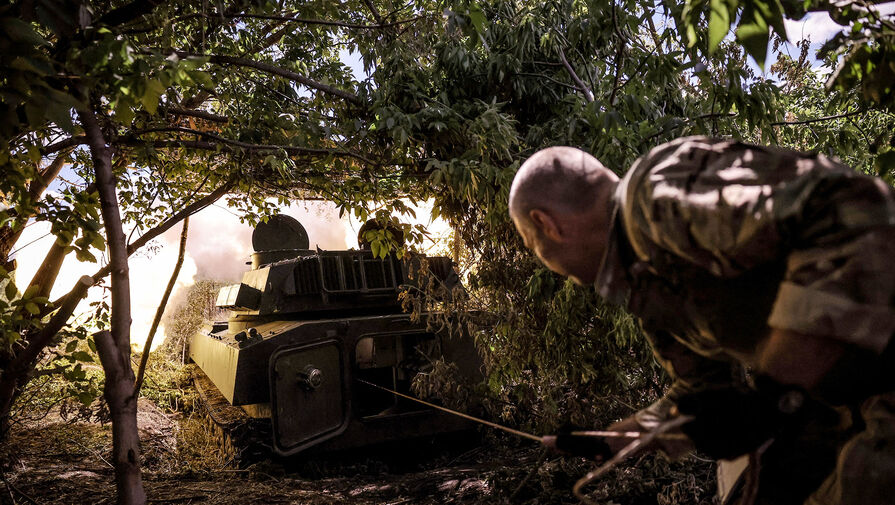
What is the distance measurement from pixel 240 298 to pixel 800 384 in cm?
717

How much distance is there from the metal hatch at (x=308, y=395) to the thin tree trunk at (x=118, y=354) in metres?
2.70

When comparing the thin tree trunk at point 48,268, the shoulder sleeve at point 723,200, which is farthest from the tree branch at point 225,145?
the shoulder sleeve at point 723,200

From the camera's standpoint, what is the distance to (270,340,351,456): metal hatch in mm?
5730

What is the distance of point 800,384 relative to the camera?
1.21m

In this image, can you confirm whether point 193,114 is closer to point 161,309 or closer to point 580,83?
point 161,309

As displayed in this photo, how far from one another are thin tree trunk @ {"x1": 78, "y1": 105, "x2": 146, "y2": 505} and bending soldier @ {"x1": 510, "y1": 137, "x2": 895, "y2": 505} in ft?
7.60

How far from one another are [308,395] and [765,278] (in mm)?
5196

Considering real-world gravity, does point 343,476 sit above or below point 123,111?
below

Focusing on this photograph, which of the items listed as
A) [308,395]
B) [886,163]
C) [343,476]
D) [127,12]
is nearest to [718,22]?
[886,163]

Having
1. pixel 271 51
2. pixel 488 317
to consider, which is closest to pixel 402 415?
pixel 488 317

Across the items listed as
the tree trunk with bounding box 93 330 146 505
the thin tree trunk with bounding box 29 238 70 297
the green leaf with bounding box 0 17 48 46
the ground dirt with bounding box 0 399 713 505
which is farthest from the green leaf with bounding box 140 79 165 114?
the thin tree trunk with bounding box 29 238 70 297

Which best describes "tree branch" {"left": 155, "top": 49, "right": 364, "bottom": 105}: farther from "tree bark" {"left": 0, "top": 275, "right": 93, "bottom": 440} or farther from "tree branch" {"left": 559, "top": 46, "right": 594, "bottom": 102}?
"tree branch" {"left": 559, "top": 46, "right": 594, "bottom": 102}

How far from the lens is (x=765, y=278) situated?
1402mm

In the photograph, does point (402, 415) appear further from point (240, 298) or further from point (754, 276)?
point (754, 276)
